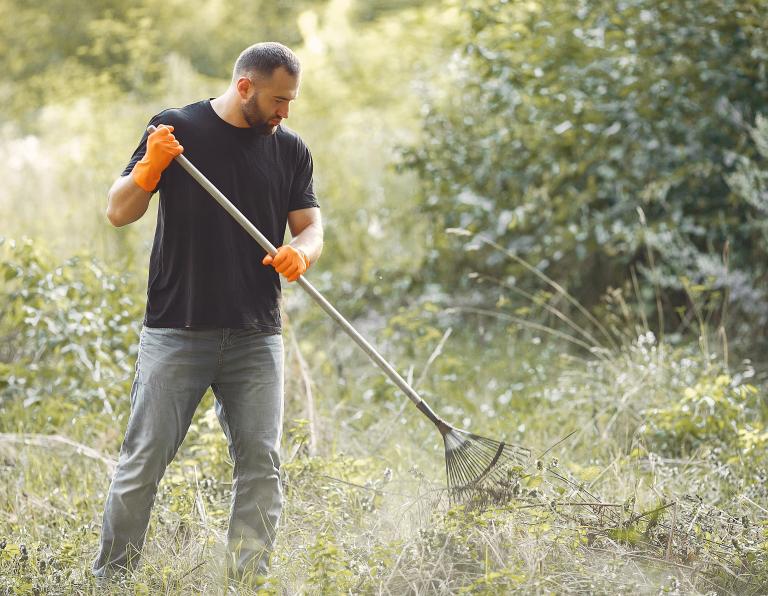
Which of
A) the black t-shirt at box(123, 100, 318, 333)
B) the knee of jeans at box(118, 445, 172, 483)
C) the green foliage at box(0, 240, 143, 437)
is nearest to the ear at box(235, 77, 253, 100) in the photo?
the black t-shirt at box(123, 100, 318, 333)

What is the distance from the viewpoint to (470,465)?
308cm

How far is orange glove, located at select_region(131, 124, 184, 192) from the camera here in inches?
101

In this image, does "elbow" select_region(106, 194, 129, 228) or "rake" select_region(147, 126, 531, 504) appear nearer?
"elbow" select_region(106, 194, 129, 228)

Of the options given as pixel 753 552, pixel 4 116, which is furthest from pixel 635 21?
pixel 4 116

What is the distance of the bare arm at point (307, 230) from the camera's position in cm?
291

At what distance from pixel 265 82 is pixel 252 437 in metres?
1.07

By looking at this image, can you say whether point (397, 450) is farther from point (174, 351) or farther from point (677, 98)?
point (677, 98)

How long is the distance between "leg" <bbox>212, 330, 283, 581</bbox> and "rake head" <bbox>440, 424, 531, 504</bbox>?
0.58 m

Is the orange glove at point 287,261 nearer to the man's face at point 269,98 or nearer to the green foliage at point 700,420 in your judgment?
the man's face at point 269,98

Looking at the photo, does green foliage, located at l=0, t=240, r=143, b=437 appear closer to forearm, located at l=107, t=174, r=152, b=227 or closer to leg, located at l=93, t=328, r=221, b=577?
leg, located at l=93, t=328, r=221, b=577

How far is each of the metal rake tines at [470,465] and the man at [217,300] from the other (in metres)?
0.60

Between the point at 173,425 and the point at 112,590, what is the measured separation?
0.52 meters

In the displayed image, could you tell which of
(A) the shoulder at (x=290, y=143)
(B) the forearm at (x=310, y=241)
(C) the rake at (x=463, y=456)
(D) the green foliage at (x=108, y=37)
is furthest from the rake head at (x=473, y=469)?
(D) the green foliage at (x=108, y=37)

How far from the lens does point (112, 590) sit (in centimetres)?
274
